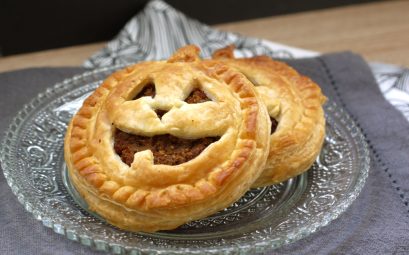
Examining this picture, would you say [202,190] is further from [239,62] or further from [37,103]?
[37,103]

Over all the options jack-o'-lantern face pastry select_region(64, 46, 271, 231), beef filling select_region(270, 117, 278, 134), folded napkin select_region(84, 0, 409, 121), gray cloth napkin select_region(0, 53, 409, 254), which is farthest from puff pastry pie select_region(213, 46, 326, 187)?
folded napkin select_region(84, 0, 409, 121)

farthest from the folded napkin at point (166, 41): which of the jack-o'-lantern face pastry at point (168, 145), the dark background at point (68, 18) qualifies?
the jack-o'-lantern face pastry at point (168, 145)

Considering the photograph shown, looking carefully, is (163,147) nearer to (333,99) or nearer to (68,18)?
(333,99)

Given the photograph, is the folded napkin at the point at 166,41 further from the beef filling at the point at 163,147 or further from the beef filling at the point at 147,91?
the beef filling at the point at 163,147

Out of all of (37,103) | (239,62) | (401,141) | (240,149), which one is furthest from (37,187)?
(401,141)

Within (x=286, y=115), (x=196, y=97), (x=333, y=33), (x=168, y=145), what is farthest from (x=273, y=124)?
(x=333, y=33)
